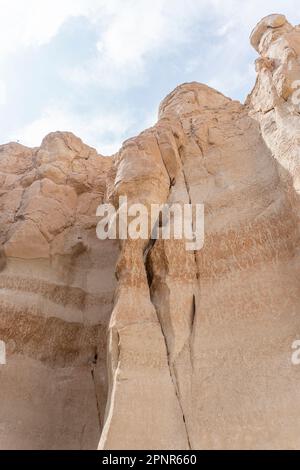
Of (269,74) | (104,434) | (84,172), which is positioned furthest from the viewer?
(84,172)

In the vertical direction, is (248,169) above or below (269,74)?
below

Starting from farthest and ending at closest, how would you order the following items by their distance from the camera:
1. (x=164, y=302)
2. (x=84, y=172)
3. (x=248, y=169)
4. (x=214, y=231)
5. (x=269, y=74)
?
(x=84, y=172) → (x=269, y=74) → (x=248, y=169) → (x=214, y=231) → (x=164, y=302)

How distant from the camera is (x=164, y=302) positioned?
881 centimetres

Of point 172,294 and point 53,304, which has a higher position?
point 53,304

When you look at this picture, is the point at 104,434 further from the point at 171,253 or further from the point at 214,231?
the point at 214,231

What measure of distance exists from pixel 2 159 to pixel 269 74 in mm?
9200

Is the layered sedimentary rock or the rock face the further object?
the layered sedimentary rock

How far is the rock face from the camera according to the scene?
7.27m

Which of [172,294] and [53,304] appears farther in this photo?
[53,304]

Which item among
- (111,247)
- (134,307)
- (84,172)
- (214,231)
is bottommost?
(134,307)

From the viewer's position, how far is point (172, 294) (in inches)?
348

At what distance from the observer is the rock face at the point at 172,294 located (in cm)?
727

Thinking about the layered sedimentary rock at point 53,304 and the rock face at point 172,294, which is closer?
the rock face at point 172,294
